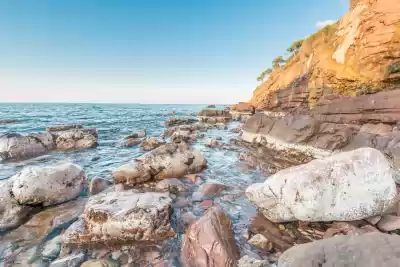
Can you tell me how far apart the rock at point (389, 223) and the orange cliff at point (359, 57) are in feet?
52.1

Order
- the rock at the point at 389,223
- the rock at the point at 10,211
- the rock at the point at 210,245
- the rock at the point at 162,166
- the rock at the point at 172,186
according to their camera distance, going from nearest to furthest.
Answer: the rock at the point at 210,245
the rock at the point at 389,223
the rock at the point at 10,211
the rock at the point at 172,186
the rock at the point at 162,166

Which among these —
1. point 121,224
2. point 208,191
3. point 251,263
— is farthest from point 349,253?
point 208,191

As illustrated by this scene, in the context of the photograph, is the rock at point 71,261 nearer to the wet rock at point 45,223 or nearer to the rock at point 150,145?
the wet rock at point 45,223

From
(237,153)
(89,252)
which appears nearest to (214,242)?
(89,252)

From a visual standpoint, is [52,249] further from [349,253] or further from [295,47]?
[295,47]

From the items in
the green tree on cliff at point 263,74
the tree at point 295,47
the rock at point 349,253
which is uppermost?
the tree at point 295,47

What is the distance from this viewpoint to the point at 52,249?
3.05 m

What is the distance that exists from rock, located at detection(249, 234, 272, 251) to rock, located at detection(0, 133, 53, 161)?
10.3 meters

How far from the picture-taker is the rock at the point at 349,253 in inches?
76.5

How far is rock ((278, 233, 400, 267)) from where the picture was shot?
6.38 feet

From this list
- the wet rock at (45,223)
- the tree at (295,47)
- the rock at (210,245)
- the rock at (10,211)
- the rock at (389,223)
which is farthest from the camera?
the tree at (295,47)

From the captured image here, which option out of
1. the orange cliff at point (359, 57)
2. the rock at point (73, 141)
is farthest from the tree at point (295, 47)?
the rock at point (73, 141)

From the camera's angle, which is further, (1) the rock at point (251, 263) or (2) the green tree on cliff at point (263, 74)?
(2) the green tree on cliff at point (263, 74)

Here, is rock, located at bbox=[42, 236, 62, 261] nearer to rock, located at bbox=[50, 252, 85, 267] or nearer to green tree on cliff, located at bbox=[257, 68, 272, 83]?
rock, located at bbox=[50, 252, 85, 267]
